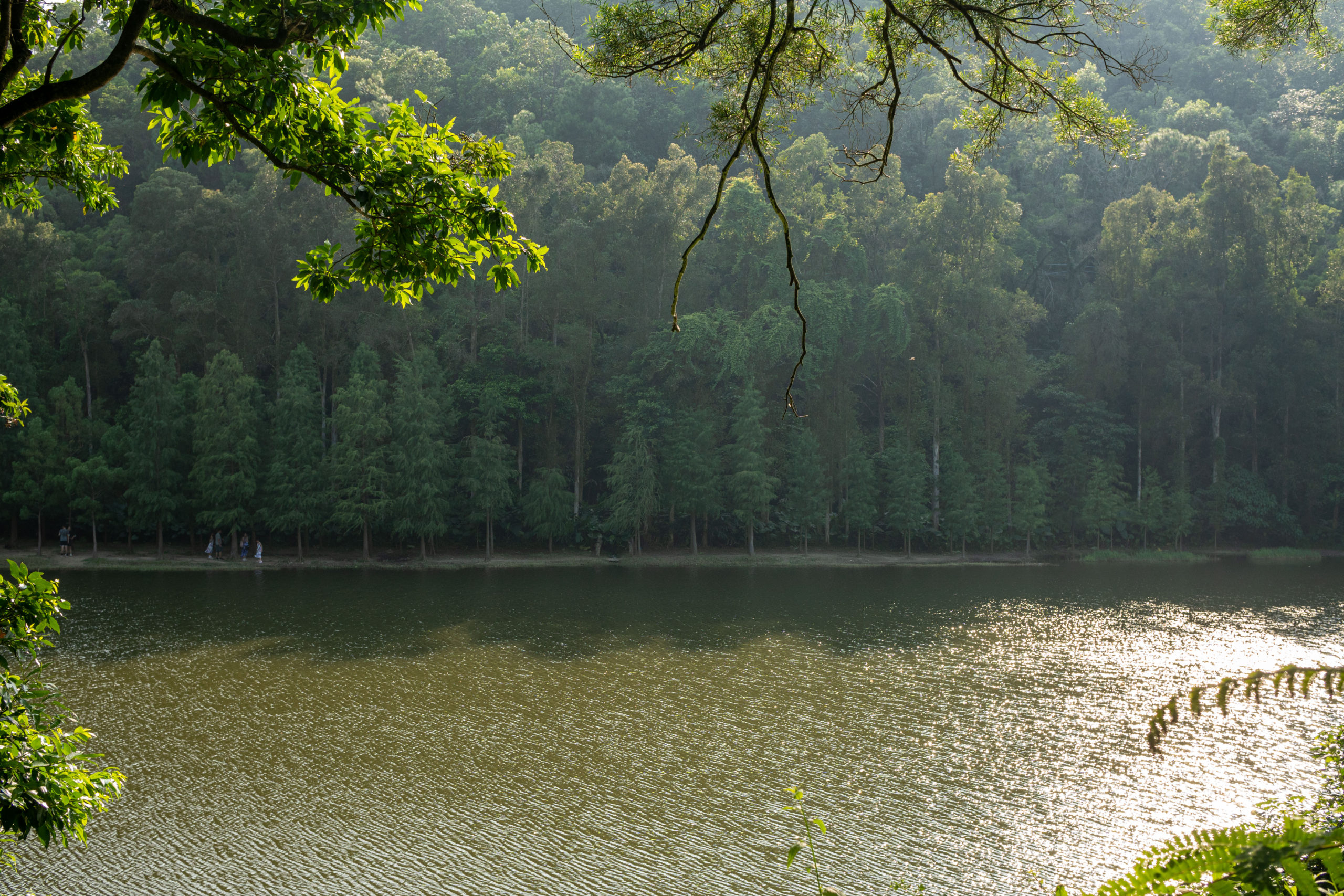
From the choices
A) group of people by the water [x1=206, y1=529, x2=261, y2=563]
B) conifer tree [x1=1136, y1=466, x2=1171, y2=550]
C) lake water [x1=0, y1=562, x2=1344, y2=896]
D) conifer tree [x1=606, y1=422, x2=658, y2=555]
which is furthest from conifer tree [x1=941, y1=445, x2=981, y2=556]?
group of people by the water [x1=206, y1=529, x2=261, y2=563]

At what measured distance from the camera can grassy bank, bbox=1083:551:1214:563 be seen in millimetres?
34156

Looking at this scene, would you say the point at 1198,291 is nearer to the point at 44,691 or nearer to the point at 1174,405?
the point at 1174,405

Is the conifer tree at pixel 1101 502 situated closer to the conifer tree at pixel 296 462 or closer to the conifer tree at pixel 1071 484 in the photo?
the conifer tree at pixel 1071 484

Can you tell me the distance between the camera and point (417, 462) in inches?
1139

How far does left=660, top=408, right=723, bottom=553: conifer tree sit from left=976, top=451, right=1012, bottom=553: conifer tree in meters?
10.2

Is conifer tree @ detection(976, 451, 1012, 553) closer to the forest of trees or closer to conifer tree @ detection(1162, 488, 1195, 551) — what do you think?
the forest of trees

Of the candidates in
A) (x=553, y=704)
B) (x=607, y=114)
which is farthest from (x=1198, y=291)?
(x=553, y=704)

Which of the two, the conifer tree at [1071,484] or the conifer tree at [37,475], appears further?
the conifer tree at [1071,484]

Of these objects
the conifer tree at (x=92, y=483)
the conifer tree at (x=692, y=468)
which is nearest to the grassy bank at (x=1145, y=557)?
the conifer tree at (x=692, y=468)

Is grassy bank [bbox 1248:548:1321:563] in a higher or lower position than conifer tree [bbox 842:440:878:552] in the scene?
lower

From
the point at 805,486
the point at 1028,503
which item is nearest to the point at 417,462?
the point at 805,486

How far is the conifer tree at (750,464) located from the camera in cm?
3111

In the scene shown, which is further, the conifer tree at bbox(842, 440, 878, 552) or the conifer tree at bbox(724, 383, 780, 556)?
the conifer tree at bbox(842, 440, 878, 552)

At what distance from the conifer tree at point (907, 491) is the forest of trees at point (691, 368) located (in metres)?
0.12
